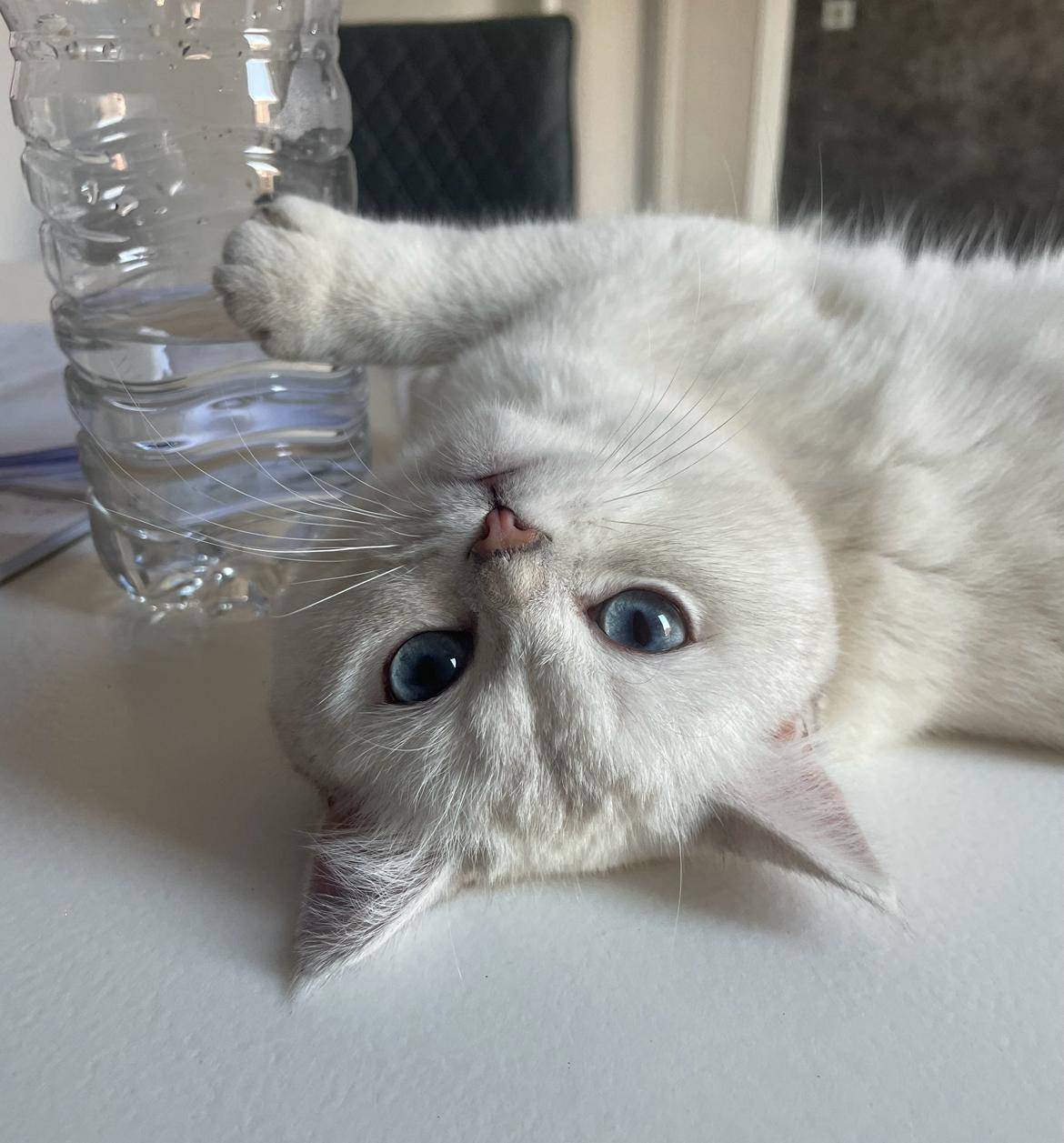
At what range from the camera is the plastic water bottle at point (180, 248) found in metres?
1.06

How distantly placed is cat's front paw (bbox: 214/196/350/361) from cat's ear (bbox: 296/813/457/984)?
0.46 m

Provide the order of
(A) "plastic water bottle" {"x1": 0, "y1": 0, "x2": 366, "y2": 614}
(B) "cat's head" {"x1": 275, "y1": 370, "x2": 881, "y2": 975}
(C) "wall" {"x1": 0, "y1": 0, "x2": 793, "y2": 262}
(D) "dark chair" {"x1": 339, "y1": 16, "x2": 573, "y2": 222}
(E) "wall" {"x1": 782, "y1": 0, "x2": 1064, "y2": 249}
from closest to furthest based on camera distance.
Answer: (B) "cat's head" {"x1": 275, "y1": 370, "x2": 881, "y2": 975} → (A) "plastic water bottle" {"x1": 0, "y1": 0, "x2": 366, "y2": 614} → (D) "dark chair" {"x1": 339, "y1": 16, "x2": 573, "y2": 222} → (C) "wall" {"x1": 0, "y1": 0, "x2": 793, "y2": 262} → (E) "wall" {"x1": 782, "y1": 0, "x2": 1064, "y2": 249}

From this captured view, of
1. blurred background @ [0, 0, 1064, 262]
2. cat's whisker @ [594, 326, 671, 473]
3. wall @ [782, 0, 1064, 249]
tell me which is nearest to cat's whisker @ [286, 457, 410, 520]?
cat's whisker @ [594, 326, 671, 473]

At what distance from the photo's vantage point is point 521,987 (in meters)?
0.53

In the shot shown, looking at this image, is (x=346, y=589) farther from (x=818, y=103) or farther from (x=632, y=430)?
(x=818, y=103)

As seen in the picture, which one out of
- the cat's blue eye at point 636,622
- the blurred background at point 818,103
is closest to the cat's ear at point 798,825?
the cat's blue eye at point 636,622

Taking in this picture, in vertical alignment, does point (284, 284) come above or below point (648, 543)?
above

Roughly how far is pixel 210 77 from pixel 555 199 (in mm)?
1312

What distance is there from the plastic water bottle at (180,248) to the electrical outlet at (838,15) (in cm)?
328

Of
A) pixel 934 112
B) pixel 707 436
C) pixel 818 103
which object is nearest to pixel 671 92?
pixel 818 103

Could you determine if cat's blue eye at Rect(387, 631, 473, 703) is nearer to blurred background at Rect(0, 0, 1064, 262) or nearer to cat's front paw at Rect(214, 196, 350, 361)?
cat's front paw at Rect(214, 196, 350, 361)

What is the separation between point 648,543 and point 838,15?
400 centimetres

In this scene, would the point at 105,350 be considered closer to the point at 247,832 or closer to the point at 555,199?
the point at 247,832

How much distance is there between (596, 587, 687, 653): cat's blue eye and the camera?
63 centimetres
